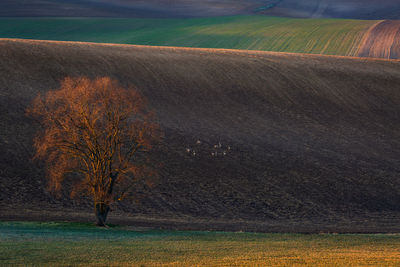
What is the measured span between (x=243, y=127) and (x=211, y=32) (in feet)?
160

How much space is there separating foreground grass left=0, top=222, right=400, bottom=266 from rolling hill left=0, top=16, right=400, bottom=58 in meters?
61.1

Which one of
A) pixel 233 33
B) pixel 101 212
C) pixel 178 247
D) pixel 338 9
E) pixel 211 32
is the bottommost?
pixel 101 212

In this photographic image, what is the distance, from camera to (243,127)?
4688 centimetres

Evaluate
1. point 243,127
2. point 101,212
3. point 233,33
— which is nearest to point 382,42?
point 233,33

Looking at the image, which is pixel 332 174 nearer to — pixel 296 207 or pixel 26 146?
pixel 296 207

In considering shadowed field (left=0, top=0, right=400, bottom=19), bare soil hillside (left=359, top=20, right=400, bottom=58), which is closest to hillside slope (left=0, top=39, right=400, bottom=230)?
bare soil hillside (left=359, top=20, right=400, bottom=58)

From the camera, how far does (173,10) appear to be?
117 metres

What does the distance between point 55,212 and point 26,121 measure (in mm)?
13250

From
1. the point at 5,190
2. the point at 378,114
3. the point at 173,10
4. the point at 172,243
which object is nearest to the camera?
the point at 172,243

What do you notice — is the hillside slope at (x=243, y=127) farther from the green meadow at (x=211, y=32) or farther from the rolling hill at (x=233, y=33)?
the green meadow at (x=211, y=32)

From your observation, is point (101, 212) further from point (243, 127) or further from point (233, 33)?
point (233, 33)

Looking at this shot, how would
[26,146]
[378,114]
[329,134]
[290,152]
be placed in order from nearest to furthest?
[26,146] < [290,152] < [329,134] < [378,114]

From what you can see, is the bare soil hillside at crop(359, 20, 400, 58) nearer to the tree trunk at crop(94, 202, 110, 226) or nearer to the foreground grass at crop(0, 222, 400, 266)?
the foreground grass at crop(0, 222, 400, 266)

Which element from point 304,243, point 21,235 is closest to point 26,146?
point 21,235
